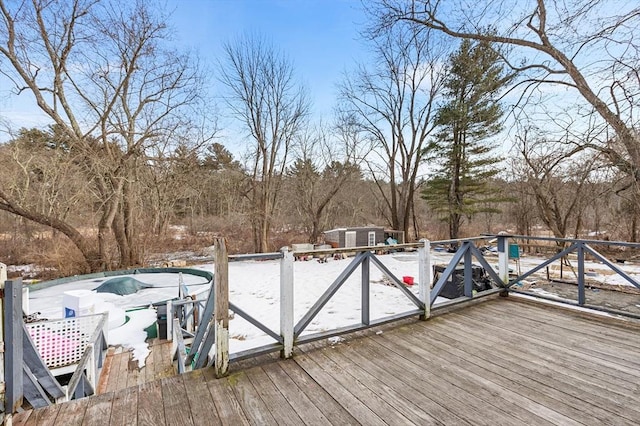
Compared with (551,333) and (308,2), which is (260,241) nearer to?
(308,2)

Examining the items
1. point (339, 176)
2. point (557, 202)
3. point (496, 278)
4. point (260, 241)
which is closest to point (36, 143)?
point (260, 241)

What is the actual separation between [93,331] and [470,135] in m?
17.0

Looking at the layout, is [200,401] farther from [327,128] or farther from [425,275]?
[327,128]

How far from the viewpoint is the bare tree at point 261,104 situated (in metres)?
14.4

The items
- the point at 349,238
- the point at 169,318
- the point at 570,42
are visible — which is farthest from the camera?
the point at 349,238

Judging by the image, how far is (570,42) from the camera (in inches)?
202

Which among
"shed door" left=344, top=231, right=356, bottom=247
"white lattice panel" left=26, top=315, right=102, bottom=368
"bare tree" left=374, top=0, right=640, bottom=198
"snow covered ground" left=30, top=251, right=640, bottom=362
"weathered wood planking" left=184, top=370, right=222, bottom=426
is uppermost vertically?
"bare tree" left=374, top=0, right=640, bottom=198

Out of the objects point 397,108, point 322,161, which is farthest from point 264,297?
point 397,108

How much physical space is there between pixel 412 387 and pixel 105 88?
1305 centimetres

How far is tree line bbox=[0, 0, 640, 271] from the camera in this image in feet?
18.8

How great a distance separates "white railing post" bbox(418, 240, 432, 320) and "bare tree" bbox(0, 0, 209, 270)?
1073cm

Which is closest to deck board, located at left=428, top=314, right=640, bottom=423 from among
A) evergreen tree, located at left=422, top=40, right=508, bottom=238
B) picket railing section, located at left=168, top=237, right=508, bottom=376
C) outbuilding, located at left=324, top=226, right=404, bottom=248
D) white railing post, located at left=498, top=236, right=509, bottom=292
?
picket railing section, located at left=168, top=237, right=508, bottom=376

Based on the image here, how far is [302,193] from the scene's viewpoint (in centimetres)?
1759

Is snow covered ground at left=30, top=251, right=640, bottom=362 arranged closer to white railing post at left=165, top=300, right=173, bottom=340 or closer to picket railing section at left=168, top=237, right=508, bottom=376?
white railing post at left=165, top=300, right=173, bottom=340
